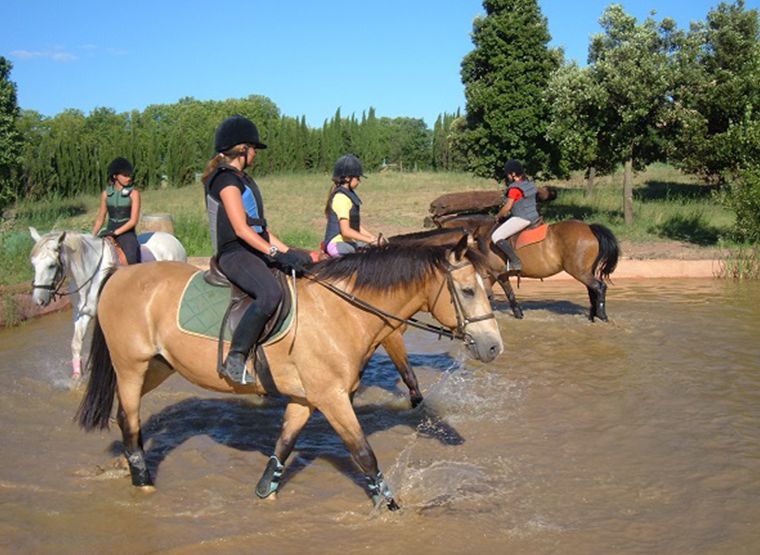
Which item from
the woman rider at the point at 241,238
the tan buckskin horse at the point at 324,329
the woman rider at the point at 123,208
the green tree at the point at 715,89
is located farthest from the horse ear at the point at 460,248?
the green tree at the point at 715,89

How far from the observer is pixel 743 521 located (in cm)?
461

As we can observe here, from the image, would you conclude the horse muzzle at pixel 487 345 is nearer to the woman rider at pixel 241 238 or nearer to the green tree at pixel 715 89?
the woman rider at pixel 241 238

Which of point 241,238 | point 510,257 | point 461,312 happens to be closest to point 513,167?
point 510,257

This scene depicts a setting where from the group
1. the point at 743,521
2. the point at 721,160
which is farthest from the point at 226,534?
the point at 721,160

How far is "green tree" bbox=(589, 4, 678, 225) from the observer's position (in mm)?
19391

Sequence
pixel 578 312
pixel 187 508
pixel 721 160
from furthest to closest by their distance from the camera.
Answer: pixel 721 160 → pixel 578 312 → pixel 187 508

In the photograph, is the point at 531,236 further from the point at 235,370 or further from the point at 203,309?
the point at 235,370

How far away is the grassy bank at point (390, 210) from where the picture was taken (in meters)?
17.8

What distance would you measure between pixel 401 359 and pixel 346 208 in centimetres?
163

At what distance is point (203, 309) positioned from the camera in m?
4.79

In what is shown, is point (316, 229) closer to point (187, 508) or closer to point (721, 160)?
point (721, 160)

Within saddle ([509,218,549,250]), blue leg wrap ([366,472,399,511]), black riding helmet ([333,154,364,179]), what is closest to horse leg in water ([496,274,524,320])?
saddle ([509,218,549,250])

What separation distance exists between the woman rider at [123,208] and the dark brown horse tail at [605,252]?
7.03 meters

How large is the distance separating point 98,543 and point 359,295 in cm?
232
